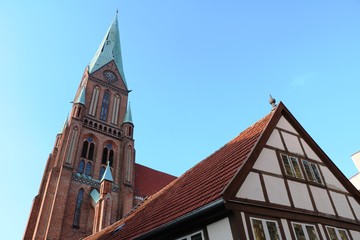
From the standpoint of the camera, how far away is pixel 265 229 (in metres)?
6.98

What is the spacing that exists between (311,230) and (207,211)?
324 centimetres

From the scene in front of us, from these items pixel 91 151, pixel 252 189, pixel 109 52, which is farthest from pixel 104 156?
pixel 252 189

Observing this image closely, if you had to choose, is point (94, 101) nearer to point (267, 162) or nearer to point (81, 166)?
point (81, 166)

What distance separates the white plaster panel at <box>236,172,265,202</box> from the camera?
733 centimetres

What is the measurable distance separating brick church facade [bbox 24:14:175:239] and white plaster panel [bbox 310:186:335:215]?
19675 millimetres

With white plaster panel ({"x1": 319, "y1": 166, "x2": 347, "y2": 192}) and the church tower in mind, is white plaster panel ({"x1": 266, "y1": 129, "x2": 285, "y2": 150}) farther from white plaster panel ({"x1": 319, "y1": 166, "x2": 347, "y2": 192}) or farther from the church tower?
the church tower

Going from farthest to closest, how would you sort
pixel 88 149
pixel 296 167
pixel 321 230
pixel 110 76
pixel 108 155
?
pixel 110 76 → pixel 108 155 → pixel 88 149 → pixel 296 167 → pixel 321 230

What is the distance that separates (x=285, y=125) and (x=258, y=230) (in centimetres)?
459

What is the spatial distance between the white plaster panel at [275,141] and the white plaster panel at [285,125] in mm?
420

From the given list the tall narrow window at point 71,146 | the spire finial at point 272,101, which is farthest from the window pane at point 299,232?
the tall narrow window at point 71,146

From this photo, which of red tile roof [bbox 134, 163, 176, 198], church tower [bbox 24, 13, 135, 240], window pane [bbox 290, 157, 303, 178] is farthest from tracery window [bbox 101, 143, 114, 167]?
window pane [bbox 290, 157, 303, 178]

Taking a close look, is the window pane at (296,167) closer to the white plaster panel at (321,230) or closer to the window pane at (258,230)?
the white plaster panel at (321,230)

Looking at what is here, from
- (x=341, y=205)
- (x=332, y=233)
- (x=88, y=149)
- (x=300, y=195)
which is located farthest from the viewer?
(x=88, y=149)

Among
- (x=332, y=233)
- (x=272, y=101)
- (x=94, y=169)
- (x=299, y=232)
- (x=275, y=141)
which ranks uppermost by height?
(x=94, y=169)
